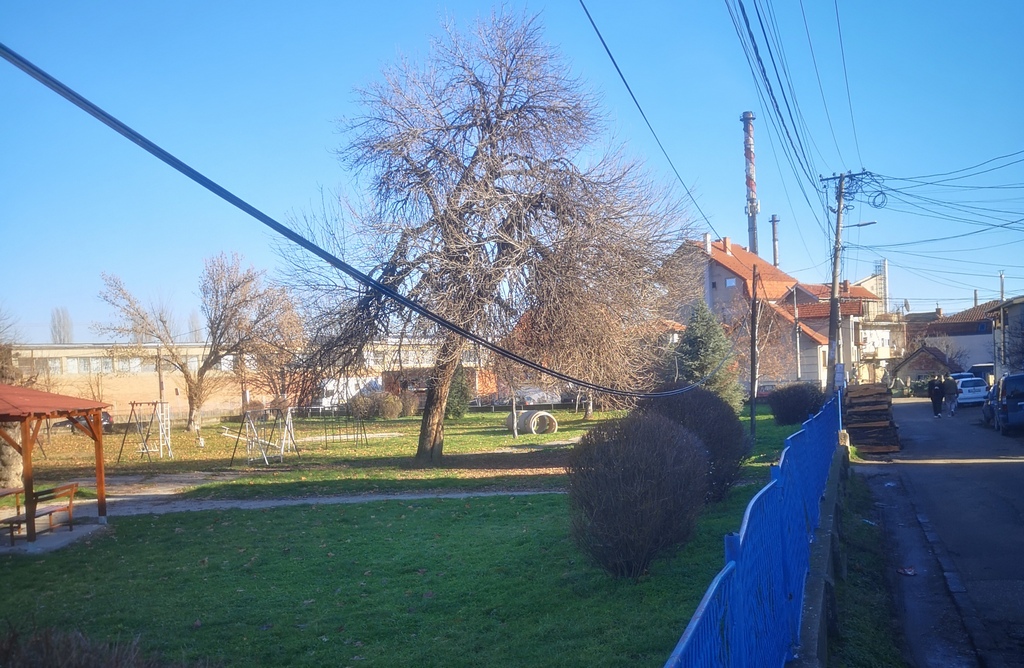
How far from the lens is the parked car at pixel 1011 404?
78.4 ft

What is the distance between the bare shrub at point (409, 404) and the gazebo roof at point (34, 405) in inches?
1567

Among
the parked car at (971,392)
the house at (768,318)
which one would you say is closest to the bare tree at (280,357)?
the house at (768,318)

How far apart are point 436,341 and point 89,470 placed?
14116 mm

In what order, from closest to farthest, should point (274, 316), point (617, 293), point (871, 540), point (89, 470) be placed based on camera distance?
1. point (871, 540)
2. point (617, 293)
3. point (89, 470)
4. point (274, 316)

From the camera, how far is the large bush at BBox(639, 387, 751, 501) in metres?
11.8

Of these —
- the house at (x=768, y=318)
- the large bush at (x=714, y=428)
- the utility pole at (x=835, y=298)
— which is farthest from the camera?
the house at (x=768, y=318)

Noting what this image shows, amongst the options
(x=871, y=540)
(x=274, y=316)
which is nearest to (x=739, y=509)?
(x=871, y=540)

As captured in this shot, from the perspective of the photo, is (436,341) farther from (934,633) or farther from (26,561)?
(934,633)

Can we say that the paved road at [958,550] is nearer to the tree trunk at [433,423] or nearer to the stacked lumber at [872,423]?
the stacked lumber at [872,423]

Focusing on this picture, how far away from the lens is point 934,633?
269 inches

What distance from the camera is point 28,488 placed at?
41.8 ft

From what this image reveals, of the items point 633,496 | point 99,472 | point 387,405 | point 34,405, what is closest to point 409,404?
point 387,405

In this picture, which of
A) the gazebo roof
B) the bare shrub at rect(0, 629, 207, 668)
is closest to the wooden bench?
the gazebo roof

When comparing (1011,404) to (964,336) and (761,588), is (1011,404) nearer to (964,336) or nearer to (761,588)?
(761,588)
